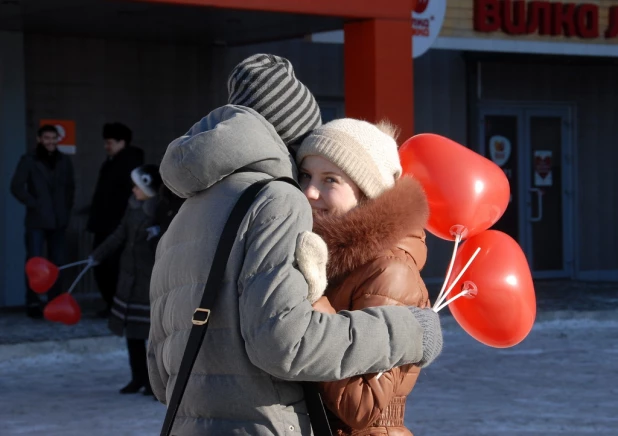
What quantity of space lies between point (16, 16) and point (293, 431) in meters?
9.68

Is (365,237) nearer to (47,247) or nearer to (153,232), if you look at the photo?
(153,232)

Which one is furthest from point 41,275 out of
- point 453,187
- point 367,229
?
point 367,229

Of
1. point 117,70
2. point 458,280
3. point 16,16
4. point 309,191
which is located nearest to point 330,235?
point 309,191

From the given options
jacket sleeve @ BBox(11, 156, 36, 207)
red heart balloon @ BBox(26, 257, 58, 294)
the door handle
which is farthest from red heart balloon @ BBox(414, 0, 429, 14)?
red heart balloon @ BBox(26, 257, 58, 294)

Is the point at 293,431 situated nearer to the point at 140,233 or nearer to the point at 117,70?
the point at 140,233

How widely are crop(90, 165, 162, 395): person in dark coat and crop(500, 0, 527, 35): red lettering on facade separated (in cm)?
723

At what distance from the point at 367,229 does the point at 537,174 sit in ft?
44.7

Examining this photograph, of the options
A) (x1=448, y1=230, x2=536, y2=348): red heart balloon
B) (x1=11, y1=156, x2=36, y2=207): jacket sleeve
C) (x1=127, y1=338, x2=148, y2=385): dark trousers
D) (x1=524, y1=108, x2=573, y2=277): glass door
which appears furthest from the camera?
(x1=524, y1=108, x2=573, y2=277): glass door

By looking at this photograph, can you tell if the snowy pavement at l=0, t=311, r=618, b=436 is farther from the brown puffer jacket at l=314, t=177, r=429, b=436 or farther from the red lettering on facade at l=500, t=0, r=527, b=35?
the red lettering on facade at l=500, t=0, r=527, b=35

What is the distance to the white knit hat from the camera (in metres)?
→ 2.78

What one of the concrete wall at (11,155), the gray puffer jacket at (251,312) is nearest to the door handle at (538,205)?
the concrete wall at (11,155)

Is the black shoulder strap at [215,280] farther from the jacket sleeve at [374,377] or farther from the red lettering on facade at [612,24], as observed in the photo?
the red lettering on facade at [612,24]

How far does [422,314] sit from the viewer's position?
2688 millimetres

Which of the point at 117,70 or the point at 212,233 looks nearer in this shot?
the point at 212,233
